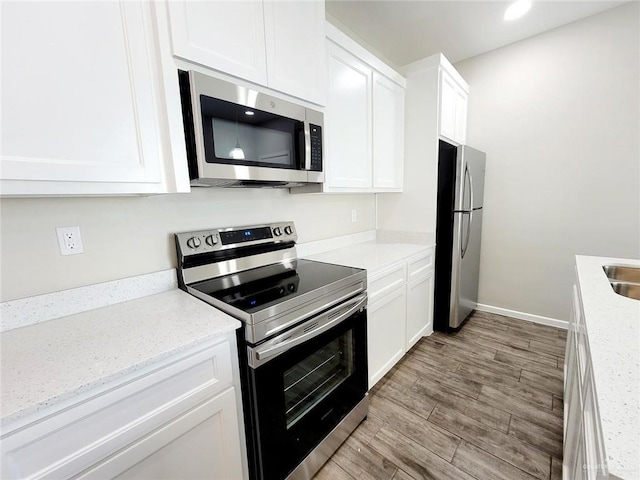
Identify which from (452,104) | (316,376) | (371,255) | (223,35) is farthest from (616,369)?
(452,104)

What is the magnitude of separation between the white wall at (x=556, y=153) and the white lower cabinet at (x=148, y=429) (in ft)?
9.79

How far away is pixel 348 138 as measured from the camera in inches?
75.4

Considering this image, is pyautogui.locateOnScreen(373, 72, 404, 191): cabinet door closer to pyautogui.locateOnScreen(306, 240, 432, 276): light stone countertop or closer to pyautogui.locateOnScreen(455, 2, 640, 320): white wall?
pyautogui.locateOnScreen(306, 240, 432, 276): light stone countertop

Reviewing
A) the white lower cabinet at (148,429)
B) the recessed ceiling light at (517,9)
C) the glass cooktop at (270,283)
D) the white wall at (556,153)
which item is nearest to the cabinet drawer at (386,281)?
the glass cooktop at (270,283)

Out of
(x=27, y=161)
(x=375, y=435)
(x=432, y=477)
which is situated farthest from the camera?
(x=375, y=435)

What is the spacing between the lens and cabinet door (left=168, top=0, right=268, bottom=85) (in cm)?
103

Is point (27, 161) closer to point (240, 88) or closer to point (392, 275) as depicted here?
point (240, 88)

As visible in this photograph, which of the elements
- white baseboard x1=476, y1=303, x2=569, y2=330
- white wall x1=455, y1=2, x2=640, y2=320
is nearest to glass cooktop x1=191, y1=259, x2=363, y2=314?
white wall x1=455, y1=2, x2=640, y2=320

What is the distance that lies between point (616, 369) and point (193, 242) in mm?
1588

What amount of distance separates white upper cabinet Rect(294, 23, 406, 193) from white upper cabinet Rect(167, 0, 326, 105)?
203 millimetres

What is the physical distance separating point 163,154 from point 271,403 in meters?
1.06

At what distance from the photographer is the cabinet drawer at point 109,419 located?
0.66 m

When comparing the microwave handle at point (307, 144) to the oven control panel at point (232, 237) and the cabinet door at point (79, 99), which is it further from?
the cabinet door at point (79, 99)

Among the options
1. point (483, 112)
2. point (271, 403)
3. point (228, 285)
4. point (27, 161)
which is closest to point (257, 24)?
point (27, 161)
